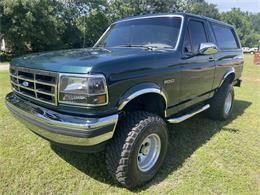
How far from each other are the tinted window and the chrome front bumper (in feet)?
6.98

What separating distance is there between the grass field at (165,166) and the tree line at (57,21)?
1797 cm

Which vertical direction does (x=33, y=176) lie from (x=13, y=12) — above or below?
below

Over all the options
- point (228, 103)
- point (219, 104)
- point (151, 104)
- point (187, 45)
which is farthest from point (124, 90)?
point (228, 103)

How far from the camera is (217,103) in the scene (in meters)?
4.92

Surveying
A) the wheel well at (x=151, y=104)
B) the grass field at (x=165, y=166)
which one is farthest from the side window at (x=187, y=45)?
the grass field at (x=165, y=166)

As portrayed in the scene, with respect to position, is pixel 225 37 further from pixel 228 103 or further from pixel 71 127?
pixel 71 127

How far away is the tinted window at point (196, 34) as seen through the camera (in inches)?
148

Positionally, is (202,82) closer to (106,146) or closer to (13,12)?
(106,146)

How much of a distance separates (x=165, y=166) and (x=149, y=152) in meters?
0.39

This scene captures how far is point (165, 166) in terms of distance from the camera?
3.29 m

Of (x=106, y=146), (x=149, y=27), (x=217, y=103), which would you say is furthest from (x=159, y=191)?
(x=217, y=103)

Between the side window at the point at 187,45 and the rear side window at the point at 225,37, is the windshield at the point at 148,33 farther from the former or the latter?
the rear side window at the point at 225,37

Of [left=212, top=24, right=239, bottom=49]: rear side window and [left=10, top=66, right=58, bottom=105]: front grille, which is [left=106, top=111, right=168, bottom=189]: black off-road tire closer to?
[left=10, top=66, right=58, bottom=105]: front grille

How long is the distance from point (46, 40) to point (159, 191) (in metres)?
21.8
